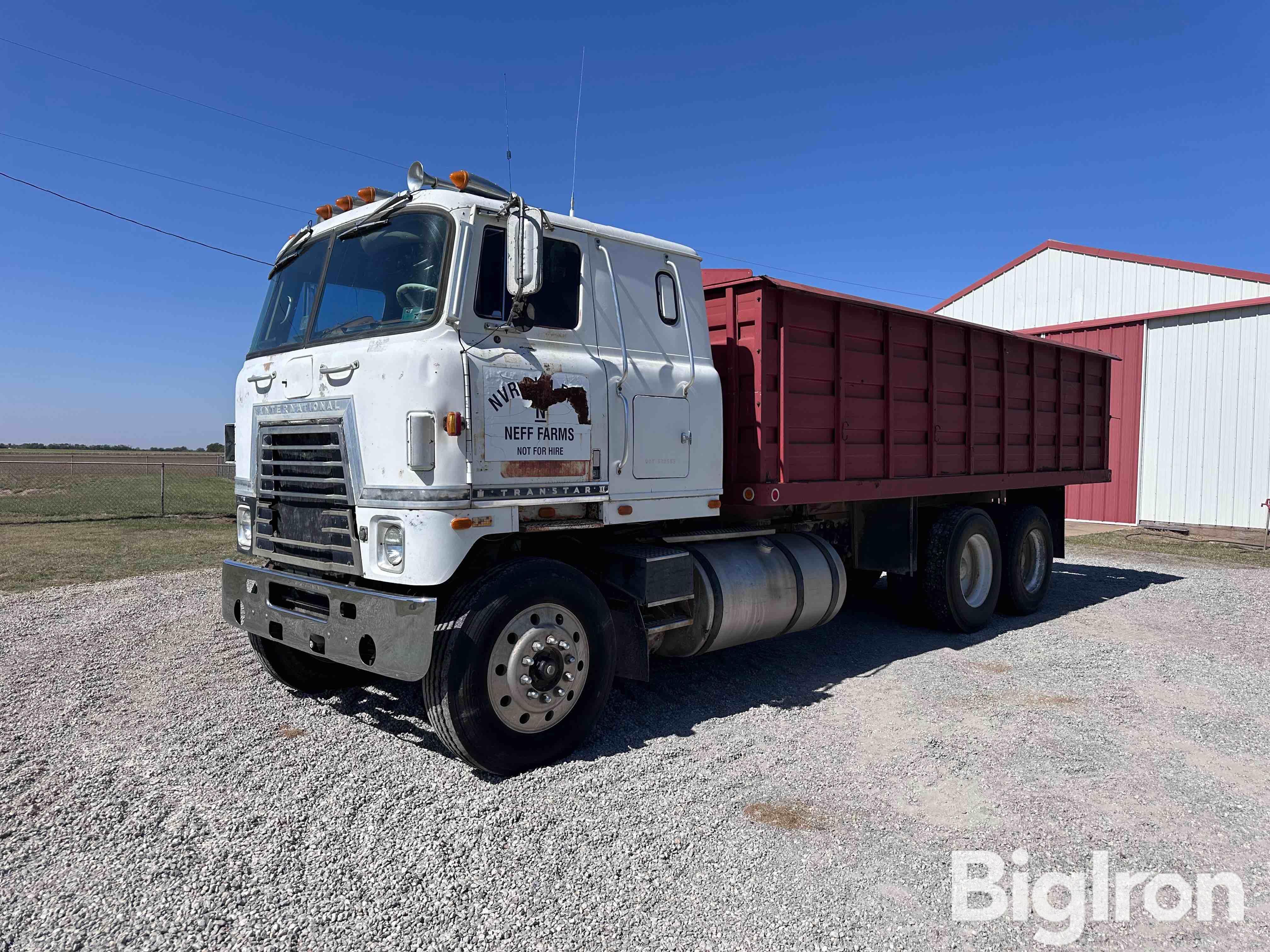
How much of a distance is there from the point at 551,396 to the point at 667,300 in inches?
52.6

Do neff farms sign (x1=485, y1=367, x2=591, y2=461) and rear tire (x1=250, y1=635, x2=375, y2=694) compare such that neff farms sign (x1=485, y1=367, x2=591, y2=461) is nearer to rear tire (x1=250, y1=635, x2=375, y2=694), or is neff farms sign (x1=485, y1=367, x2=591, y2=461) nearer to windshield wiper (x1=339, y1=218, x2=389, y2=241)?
windshield wiper (x1=339, y1=218, x2=389, y2=241)

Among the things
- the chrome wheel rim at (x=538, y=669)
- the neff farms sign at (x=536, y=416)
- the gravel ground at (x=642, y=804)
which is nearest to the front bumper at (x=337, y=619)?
the chrome wheel rim at (x=538, y=669)

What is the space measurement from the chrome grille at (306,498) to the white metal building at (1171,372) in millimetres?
16064

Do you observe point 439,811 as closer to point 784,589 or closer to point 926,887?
point 926,887

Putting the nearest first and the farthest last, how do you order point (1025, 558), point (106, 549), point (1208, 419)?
point (1025, 558) → point (106, 549) → point (1208, 419)

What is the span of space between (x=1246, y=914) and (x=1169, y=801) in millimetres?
1015

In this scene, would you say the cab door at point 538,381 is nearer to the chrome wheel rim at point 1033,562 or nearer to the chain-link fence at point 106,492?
the chrome wheel rim at point 1033,562

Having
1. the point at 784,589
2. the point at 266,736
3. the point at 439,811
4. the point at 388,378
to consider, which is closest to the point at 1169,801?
the point at 784,589

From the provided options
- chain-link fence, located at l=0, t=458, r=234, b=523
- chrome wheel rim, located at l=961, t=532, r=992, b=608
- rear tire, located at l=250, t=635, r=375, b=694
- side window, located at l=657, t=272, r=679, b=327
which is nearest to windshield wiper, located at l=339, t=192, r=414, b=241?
side window, located at l=657, t=272, r=679, b=327

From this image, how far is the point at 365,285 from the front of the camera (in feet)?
15.3

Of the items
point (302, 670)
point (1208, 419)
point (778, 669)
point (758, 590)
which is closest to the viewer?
point (302, 670)

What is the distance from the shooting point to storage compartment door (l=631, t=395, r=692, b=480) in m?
5.08

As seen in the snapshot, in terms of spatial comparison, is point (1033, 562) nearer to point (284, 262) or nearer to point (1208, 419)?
point (284, 262)
